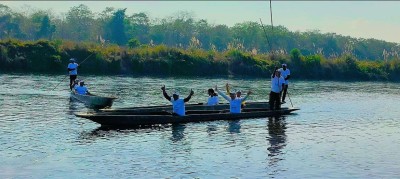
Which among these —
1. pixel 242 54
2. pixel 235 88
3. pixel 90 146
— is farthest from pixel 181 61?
pixel 90 146

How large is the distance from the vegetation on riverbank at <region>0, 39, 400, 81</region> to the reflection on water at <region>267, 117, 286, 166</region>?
2792 centimetres

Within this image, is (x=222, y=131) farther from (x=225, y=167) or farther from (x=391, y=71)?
(x=391, y=71)

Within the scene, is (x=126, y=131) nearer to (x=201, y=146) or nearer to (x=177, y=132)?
(x=177, y=132)

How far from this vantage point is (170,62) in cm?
5450

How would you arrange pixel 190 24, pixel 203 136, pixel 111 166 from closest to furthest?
pixel 111 166, pixel 203 136, pixel 190 24

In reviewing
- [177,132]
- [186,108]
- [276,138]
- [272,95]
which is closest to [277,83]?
[272,95]

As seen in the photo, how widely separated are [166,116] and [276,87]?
234 inches

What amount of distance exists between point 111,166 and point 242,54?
43164 mm

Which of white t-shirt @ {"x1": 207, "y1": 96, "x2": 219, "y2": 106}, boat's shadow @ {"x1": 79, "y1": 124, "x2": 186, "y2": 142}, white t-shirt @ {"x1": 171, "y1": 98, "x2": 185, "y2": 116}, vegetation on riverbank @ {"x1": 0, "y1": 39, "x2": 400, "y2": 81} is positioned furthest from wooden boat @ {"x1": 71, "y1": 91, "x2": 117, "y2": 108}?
vegetation on riverbank @ {"x1": 0, "y1": 39, "x2": 400, "y2": 81}

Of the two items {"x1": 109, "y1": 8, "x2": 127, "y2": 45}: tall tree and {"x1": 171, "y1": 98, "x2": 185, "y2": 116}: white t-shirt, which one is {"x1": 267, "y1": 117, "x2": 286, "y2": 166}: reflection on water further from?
{"x1": 109, "y1": 8, "x2": 127, "y2": 45}: tall tree

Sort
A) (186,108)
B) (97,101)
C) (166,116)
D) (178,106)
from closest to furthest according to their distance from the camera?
(166,116) < (178,106) < (186,108) < (97,101)

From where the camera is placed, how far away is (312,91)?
40500 mm

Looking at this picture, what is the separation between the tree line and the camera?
331ft

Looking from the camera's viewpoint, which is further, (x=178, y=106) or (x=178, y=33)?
(x=178, y=33)
